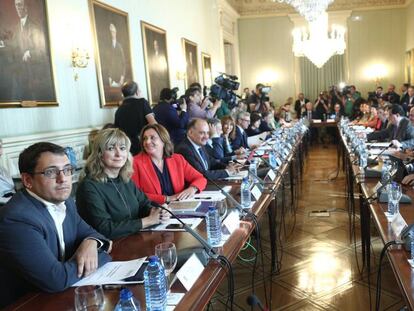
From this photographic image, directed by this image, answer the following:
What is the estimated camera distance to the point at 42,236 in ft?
4.83

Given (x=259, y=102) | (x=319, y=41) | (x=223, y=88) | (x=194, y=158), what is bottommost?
(x=194, y=158)

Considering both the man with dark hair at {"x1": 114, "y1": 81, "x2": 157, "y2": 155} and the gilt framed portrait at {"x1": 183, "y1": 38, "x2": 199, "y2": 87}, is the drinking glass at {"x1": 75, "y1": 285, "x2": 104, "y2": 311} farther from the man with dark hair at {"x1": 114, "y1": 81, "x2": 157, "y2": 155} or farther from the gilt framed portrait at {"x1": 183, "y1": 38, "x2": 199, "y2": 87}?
the gilt framed portrait at {"x1": 183, "y1": 38, "x2": 199, "y2": 87}

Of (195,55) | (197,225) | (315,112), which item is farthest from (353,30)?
(197,225)

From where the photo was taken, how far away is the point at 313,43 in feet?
29.4

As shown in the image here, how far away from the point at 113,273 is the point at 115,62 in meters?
4.22

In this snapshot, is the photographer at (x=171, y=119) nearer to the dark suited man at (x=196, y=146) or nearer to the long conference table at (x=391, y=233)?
the dark suited man at (x=196, y=146)

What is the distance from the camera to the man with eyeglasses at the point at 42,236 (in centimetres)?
139

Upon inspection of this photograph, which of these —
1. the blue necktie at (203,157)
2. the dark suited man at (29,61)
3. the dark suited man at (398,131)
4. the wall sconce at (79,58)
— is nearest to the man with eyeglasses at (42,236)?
the blue necktie at (203,157)

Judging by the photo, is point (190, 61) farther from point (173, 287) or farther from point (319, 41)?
point (173, 287)

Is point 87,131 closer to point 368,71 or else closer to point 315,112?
point 315,112

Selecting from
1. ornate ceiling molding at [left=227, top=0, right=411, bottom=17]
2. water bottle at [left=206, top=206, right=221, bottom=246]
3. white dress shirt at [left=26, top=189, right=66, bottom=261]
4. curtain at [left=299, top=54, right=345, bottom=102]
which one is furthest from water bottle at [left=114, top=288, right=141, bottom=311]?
curtain at [left=299, top=54, right=345, bottom=102]

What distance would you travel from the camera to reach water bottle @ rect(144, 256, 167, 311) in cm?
123

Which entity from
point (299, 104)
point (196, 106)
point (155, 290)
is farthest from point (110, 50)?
point (299, 104)

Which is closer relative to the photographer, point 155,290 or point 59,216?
point 155,290
